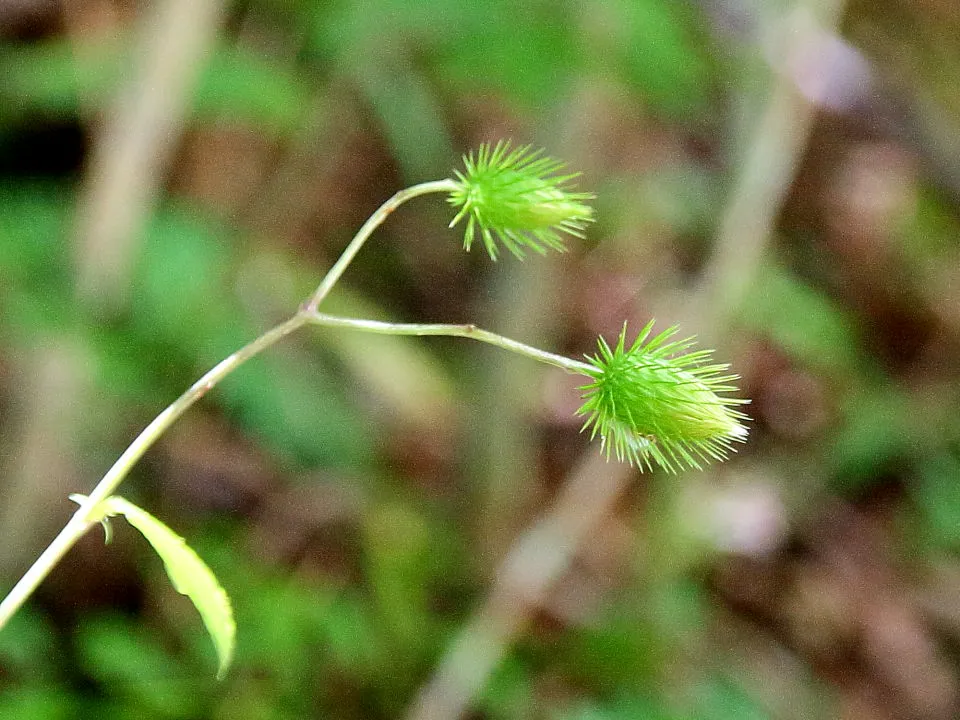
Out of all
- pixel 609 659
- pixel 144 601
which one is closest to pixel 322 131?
pixel 144 601

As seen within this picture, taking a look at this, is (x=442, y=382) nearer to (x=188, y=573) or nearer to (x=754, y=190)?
(x=754, y=190)

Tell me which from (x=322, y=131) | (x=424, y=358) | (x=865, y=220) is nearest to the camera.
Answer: (x=424, y=358)

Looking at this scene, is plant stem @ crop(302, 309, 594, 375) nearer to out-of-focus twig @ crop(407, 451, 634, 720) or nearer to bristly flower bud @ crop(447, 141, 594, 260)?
bristly flower bud @ crop(447, 141, 594, 260)

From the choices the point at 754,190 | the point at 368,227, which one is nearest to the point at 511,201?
the point at 368,227

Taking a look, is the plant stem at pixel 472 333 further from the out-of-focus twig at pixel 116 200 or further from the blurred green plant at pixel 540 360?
the out-of-focus twig at pixel 116 200

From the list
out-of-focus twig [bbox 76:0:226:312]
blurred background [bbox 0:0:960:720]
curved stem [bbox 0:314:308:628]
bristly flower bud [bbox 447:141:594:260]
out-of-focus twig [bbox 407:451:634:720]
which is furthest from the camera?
out-of-focus twig [bbox 407:451:634:720]

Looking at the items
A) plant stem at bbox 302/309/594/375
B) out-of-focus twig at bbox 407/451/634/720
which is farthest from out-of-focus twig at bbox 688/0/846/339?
plant stem at bbox 302/309/594/375

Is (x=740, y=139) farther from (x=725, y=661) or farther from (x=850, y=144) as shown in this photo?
(x=850, y=144)

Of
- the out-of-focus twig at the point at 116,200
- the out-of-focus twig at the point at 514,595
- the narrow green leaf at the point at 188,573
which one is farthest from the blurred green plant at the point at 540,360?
the out-of-focus twig at the point at 514,595
